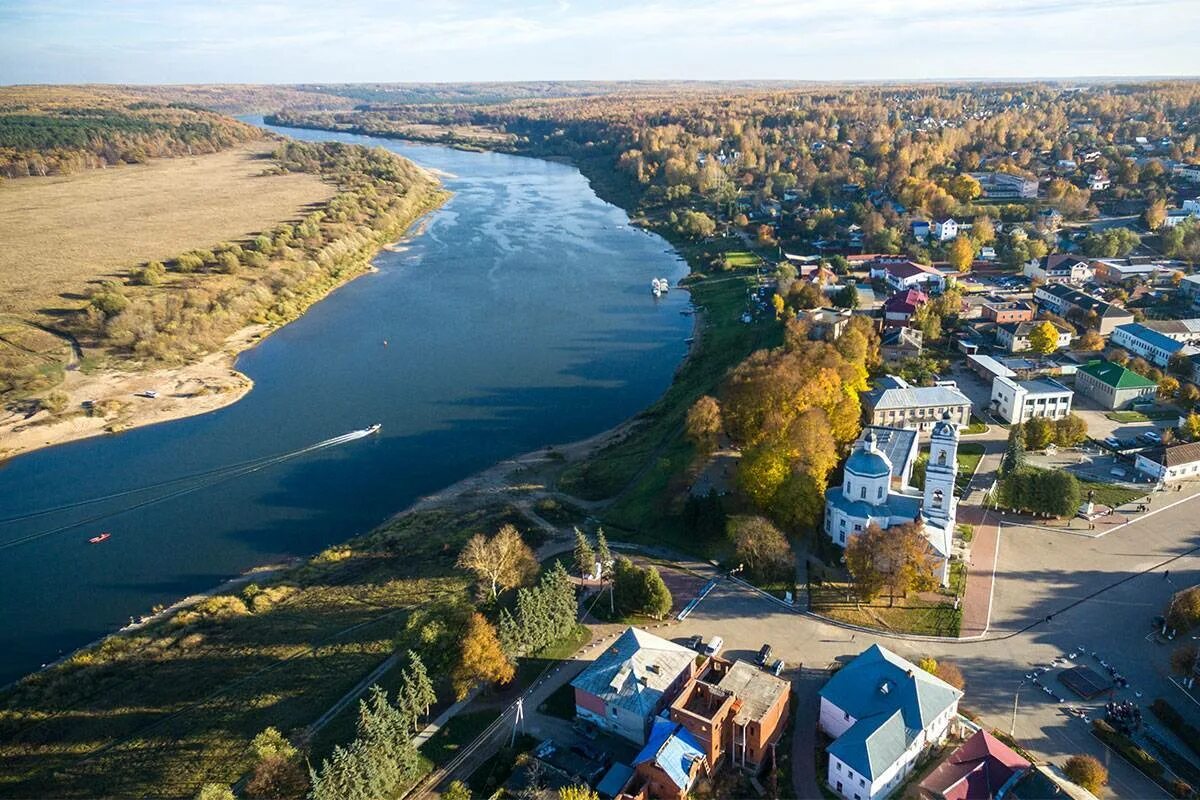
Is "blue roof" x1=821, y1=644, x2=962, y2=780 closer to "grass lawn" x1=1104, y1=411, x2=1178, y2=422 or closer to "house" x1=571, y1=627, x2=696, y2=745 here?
"house" x1=571, y1=627, x2=696, y2=745

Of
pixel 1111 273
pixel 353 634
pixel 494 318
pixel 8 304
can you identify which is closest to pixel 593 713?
pixel 353 634

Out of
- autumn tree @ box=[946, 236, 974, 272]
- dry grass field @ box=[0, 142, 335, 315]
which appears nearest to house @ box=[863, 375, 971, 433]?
autumn tree @ box=[946, 236, 974, 272]

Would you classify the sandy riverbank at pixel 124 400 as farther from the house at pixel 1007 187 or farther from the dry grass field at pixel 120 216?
the house at pixel 1007 187

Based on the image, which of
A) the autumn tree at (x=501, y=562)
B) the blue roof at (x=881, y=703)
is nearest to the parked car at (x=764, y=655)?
the blue roof at (x=881, y=703)

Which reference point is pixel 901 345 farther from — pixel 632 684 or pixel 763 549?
pixel 632 684

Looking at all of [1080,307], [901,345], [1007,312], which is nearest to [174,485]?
[901,345]

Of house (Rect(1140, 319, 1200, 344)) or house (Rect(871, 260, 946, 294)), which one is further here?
house (Rect(871, 260, 946, 294))
